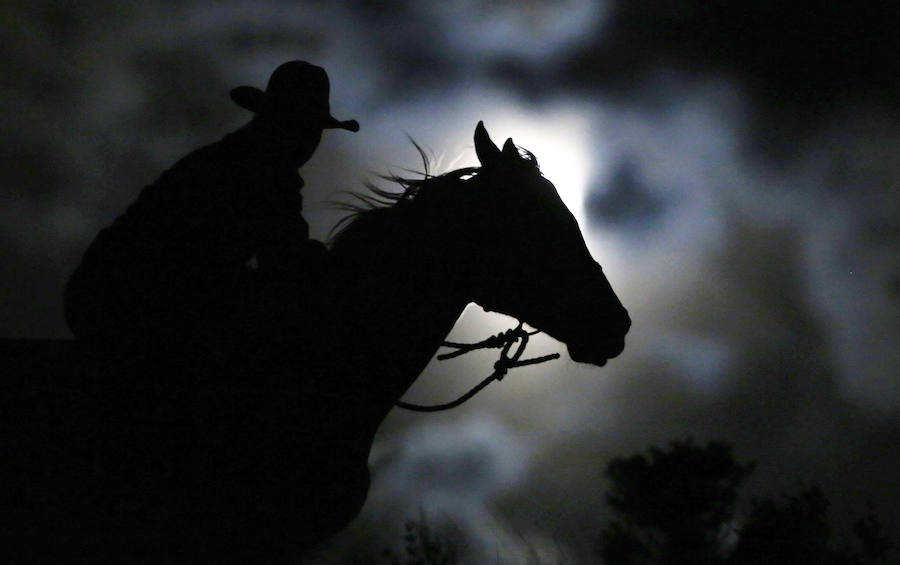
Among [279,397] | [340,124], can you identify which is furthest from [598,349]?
[340,124]

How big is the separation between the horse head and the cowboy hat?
1.14 metres

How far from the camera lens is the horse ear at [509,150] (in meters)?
4.36

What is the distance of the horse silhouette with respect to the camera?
3.31 metres

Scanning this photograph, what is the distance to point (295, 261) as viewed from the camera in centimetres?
377

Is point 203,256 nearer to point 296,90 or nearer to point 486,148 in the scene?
point 296,90

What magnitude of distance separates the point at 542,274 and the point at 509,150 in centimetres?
94

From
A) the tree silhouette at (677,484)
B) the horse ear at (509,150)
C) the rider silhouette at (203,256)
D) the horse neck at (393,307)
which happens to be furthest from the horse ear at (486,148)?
the tree silhouette at (677,484)

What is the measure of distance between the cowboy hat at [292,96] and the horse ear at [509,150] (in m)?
1.15

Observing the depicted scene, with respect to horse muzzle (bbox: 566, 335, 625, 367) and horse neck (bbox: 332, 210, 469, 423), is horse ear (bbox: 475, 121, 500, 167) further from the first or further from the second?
horse muzzle (bbox: 566, 335, 625, 367)

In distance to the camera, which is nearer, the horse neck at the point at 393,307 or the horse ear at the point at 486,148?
the horse neck at the point at 393,307

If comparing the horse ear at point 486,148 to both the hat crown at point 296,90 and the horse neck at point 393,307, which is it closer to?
the horse neck at point 393,307

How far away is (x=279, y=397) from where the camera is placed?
345 cm

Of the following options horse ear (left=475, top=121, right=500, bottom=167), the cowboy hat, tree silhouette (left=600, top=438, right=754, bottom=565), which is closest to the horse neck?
horse ear (left=475, top=121, right=500, bottom=167)

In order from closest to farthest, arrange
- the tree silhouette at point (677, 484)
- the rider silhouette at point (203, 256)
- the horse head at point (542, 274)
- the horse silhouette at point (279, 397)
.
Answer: the horse silhouette at point (279, 397) < the rider silhouette at point (203, 256) < the horse head at point (542, 274) < the tree silhouette at point (677, 484)
